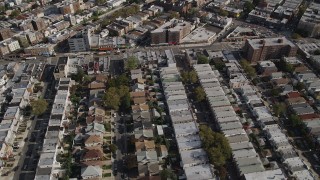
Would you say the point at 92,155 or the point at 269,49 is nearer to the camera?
the point at 92,155

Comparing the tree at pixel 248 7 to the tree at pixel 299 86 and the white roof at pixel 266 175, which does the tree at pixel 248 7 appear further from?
the white roof at pixel 266 175

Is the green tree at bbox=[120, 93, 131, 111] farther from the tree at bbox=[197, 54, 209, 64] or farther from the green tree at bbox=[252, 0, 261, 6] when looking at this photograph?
the green tree at bbox=[252, 0, 261, 6]

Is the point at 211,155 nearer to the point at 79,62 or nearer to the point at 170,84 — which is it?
the point at 170,84

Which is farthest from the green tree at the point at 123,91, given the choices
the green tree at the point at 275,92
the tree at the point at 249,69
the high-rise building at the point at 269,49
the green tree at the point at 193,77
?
the high-rise building at the point at 269,49

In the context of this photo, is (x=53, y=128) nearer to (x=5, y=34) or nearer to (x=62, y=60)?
(x=62, y=60)

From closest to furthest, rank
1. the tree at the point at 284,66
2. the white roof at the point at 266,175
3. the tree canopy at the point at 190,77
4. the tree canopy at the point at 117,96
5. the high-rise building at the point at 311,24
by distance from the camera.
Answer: the white roof at the point at 266,175 → the tree canopy at the point at 117,96 → the tree canopy at the point at 190,77 → the tree at the point at 284,66 → the high-rise building at the point at 311,24

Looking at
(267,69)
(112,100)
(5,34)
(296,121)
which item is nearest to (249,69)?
(267,69)

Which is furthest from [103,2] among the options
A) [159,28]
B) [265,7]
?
[265,7]
